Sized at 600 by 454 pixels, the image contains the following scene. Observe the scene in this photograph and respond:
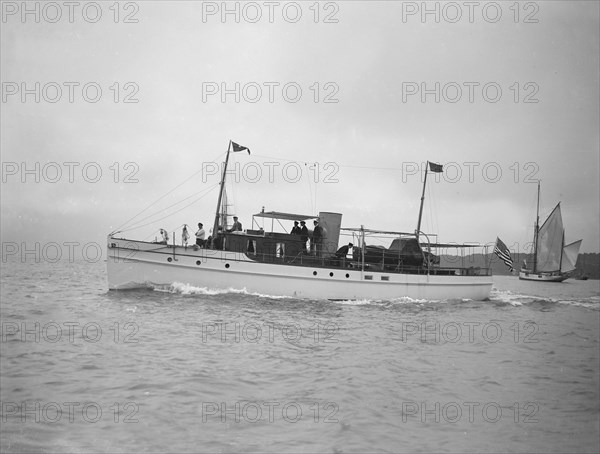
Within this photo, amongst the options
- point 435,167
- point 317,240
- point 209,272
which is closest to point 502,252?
point 435,167

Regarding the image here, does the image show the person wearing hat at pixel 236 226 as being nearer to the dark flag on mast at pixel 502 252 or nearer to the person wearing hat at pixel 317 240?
the person wearing hat at pixel 317 240

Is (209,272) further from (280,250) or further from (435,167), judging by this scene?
(435,167)

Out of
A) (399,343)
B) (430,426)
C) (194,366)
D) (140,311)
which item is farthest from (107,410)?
(140,311)

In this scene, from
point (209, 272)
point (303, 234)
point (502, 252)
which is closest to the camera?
point (209, 272)

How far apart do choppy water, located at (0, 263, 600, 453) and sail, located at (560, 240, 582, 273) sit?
8087 centimetres

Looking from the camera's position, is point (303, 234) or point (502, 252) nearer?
point (303, 234)

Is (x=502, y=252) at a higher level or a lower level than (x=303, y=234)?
lower

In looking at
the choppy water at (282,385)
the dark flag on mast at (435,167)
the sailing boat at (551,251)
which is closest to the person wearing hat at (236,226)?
the choppy water at (282,385)

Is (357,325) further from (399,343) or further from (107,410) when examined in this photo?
(107,410)

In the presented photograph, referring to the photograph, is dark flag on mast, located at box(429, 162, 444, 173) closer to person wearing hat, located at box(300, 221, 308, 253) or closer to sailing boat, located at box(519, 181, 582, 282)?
person wearing hat, located at box(300, 221, 308, 253)

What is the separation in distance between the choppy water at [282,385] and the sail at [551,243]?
65.6m

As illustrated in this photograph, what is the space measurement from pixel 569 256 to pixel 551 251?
12.4m

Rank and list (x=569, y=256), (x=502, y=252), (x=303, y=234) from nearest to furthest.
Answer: (x=303, y=234)
(x=502, y=252)
(x=569, y=256)

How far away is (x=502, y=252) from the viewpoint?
3541 cm
